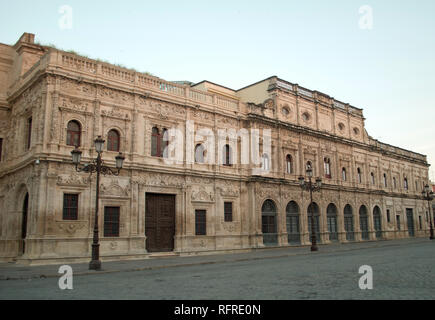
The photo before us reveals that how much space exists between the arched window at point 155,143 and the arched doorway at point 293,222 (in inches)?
517

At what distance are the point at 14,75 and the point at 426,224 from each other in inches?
2060

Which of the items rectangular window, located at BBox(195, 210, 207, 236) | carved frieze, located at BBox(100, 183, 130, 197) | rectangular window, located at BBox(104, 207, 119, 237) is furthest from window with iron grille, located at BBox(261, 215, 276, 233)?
rectangular window, located at BBox(104, 207, 119, 237)

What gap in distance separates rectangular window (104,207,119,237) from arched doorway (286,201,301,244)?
15345 millimetres

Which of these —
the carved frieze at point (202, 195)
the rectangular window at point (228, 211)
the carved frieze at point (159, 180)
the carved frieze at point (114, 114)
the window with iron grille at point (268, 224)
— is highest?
the carved frieze at point (114, 114)

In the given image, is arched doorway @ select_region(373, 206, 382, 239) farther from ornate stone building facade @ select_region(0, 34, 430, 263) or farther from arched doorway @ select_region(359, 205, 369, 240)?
ornate stone building facade @ select_region(0, 34, 430, 263)

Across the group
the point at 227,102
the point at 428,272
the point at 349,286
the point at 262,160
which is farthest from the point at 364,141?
the point at 349,286

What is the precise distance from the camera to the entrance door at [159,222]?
23.3m

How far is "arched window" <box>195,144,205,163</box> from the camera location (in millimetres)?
26422

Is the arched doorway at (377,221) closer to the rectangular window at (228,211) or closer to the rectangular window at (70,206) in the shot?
the rectangular window at (228,211)

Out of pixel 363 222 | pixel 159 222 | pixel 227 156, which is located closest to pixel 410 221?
pixel 363 222

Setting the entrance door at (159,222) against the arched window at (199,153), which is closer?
the entrance door at (159,222)

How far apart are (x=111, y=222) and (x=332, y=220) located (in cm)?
2268

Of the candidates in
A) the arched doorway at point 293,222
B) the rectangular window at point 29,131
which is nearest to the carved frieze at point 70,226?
the rectangular window at point 29,131

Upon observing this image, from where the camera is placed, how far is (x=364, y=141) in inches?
1678
